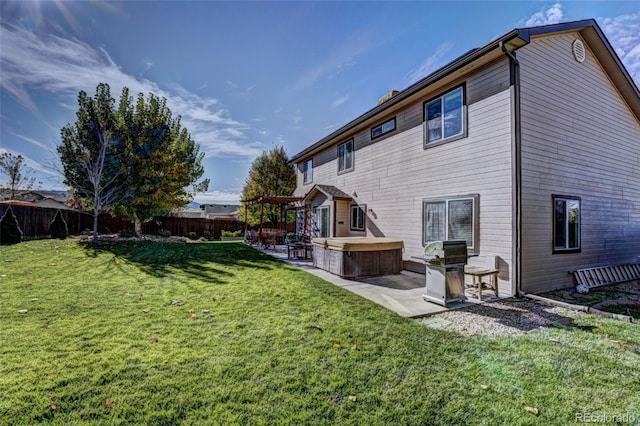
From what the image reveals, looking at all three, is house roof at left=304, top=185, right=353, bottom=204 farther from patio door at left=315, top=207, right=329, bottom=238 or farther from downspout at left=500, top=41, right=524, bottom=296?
downspout at left=500, top=41, right=524, bottom=296

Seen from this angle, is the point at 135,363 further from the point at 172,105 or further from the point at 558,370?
the point at 172,105

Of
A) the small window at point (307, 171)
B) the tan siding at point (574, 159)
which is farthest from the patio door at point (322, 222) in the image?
the tan siding at point (574, 159)

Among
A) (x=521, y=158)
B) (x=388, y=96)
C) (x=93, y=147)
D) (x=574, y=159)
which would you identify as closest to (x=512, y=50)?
(x=521, y=158)

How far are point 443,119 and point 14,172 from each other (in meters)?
35.3

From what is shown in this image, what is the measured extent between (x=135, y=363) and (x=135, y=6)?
29.5 ft

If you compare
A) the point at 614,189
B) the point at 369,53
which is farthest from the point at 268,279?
the point at 614,189

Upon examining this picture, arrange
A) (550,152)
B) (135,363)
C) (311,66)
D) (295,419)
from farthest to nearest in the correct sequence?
(311,66), (550,152), (135,363), (295,419)

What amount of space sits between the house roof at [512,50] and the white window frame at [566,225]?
12.0 ft

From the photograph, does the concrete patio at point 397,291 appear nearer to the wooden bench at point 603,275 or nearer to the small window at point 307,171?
the wooden bench at point 603,275

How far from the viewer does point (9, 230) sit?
1229cm

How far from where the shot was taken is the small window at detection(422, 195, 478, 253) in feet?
22.6

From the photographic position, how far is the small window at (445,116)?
7.45 m

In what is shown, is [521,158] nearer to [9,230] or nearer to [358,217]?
[358,217]

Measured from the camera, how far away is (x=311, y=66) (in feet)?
37.2
